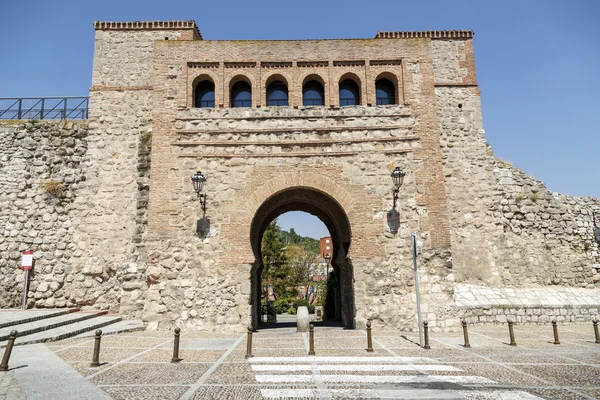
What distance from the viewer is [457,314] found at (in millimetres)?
11008

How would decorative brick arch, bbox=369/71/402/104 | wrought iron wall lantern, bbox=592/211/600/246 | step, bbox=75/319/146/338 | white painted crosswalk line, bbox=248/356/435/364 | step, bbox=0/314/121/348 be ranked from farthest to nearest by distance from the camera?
wrought iron wall lantern, bbox=592/211/600/246
decorative brick arch, bbox=369/71/402/104
step, bbox=75/319/146/338
step, bbox=0/314/121/348
white painted crosswalk line, bbox=248/356/435/364

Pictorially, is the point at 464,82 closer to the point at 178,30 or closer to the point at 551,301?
the point at 551,301

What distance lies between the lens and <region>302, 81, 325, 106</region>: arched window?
1246cm

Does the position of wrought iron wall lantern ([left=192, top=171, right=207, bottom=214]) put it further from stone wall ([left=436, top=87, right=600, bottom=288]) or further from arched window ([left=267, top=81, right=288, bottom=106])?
stone wall ([left=436, top=87, right=600, bottom=288])

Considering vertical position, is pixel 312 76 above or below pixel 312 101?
above

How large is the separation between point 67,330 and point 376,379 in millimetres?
7678

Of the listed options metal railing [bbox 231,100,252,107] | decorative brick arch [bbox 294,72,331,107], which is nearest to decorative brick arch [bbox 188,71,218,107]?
metal railing [bbox 231,100,252,107]

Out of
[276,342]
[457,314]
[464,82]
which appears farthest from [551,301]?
[276,342]

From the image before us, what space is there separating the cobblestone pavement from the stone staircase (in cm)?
60

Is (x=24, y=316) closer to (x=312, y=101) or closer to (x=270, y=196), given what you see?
(x=270, y=196)

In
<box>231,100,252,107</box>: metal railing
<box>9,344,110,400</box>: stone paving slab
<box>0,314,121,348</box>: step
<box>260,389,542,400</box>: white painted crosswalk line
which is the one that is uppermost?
<box>231,100,252,107</box>: metal railing

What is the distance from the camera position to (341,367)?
21.9 ft

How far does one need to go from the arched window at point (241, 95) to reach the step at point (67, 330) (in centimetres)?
705

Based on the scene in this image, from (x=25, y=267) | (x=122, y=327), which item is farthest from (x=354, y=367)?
(x=25, y=267)
